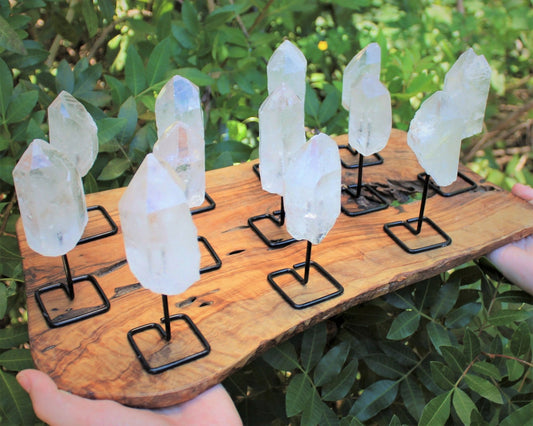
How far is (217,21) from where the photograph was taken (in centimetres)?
153

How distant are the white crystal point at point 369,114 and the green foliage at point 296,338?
301 mm

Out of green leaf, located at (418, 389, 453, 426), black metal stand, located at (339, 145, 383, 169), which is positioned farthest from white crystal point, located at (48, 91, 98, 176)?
green leaf, located at (418, 389, 453, 426)

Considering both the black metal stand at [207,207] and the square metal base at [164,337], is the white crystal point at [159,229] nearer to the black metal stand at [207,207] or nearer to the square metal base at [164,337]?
the square metal base at [164,337]

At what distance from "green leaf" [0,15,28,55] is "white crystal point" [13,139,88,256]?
→ 1.83 feet

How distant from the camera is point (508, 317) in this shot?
109 cm

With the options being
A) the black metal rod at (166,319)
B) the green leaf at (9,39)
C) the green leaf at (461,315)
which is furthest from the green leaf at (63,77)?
the green leaf at (461,315)

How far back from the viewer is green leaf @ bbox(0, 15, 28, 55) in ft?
3.98

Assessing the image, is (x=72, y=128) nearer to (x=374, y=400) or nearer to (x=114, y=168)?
(x=114, y=168)

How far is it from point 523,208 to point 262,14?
0.91 m

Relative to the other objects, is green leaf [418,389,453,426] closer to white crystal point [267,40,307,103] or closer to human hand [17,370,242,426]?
human hand [17,370,242,426]

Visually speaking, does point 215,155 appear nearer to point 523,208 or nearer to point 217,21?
point 217,21

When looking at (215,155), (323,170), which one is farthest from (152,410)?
(215,155)

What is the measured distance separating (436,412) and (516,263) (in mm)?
359

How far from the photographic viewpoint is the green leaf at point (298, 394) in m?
0.98
